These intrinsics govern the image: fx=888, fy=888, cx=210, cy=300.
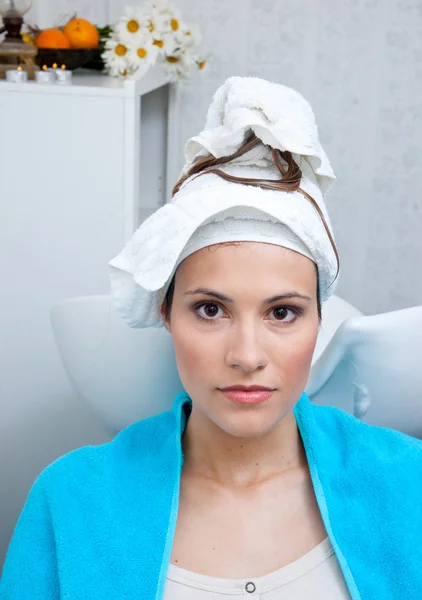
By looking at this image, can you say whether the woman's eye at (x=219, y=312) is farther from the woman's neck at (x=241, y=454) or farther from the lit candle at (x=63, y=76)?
the lit candle at (x=63, y=76)

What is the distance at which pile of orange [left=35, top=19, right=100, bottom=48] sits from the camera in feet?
6.18

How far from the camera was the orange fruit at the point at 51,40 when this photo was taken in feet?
6.16

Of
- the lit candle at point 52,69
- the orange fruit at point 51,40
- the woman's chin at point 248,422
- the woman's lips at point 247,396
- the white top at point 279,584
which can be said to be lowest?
the white top at point 279,584

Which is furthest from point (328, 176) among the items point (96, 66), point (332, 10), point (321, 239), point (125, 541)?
point (332, 10)

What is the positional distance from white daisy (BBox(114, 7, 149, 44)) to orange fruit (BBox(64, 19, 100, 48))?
0.06 metres

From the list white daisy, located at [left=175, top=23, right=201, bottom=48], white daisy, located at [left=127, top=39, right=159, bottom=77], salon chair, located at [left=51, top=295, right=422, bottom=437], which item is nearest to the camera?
salon chair, located at [left=51, top=295, right=422, bottom=437]

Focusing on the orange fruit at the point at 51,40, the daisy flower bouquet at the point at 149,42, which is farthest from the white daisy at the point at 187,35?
the orange fruit at the point at 51,40

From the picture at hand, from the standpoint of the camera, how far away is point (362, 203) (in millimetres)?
2674

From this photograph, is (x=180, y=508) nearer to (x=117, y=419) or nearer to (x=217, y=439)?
(x=217, y=439)

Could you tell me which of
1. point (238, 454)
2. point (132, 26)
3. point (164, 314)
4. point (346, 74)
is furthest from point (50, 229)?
point (346, 74)

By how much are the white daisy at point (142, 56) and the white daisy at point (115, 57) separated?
14mm

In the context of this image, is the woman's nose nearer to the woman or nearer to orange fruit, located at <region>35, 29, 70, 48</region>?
the woman

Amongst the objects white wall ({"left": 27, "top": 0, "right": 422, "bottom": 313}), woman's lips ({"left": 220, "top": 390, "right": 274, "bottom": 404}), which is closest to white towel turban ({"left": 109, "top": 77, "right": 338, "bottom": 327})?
woman's lips ({"left": 220, "top": 390, "right": 274, "bottom": 404})

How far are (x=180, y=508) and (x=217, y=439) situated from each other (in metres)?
0.10
